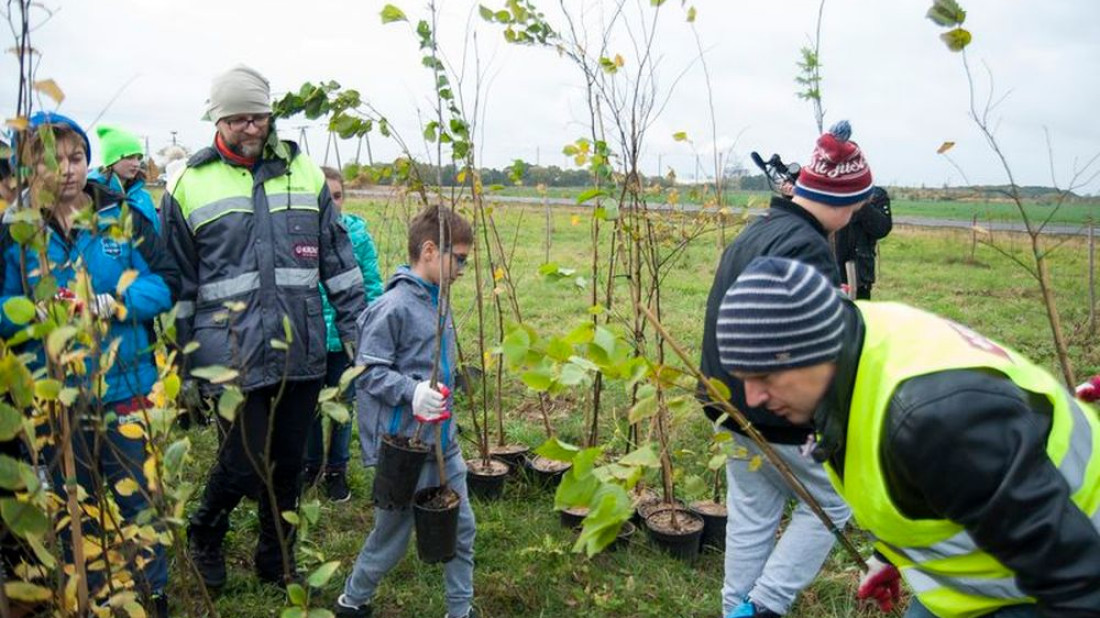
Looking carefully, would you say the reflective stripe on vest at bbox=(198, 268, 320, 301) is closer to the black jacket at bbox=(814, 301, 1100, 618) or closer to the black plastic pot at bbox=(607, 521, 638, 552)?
the black plastic pot at bbox=(607, 521, 638, 552)

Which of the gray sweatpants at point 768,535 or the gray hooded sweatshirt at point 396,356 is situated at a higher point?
the gray hooded sweatshirt at point 396,356

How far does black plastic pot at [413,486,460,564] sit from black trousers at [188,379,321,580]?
488mm

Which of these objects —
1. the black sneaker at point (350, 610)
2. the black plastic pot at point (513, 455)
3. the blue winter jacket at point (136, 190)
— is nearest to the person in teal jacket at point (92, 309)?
the blue winter jacket at point (136, 190)

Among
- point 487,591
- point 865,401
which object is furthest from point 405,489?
point 865,401

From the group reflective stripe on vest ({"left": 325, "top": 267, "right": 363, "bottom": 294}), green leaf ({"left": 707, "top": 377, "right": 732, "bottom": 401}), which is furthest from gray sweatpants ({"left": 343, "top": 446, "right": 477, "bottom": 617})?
green leaf ({"left": 707, "top": 377, "right": 732, "bottom": 401})

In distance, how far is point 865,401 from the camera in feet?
4.17

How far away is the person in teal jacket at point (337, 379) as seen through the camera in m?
3.60

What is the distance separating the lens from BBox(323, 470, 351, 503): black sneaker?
12.1 feet

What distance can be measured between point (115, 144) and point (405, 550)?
Answer: 111 inches

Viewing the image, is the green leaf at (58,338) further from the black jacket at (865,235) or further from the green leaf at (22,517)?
the black jacket at (865,235)

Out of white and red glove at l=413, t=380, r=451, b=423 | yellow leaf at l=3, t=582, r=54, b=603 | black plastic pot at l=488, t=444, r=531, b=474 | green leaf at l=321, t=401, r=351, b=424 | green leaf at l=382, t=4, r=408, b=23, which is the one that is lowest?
black plastic pot at l=488, t=444, r=531, b=474

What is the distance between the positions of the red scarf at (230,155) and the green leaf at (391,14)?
25.4 inches

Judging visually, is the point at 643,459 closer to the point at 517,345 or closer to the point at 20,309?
the point at 517,345

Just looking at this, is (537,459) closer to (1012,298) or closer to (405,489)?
(405,489)
